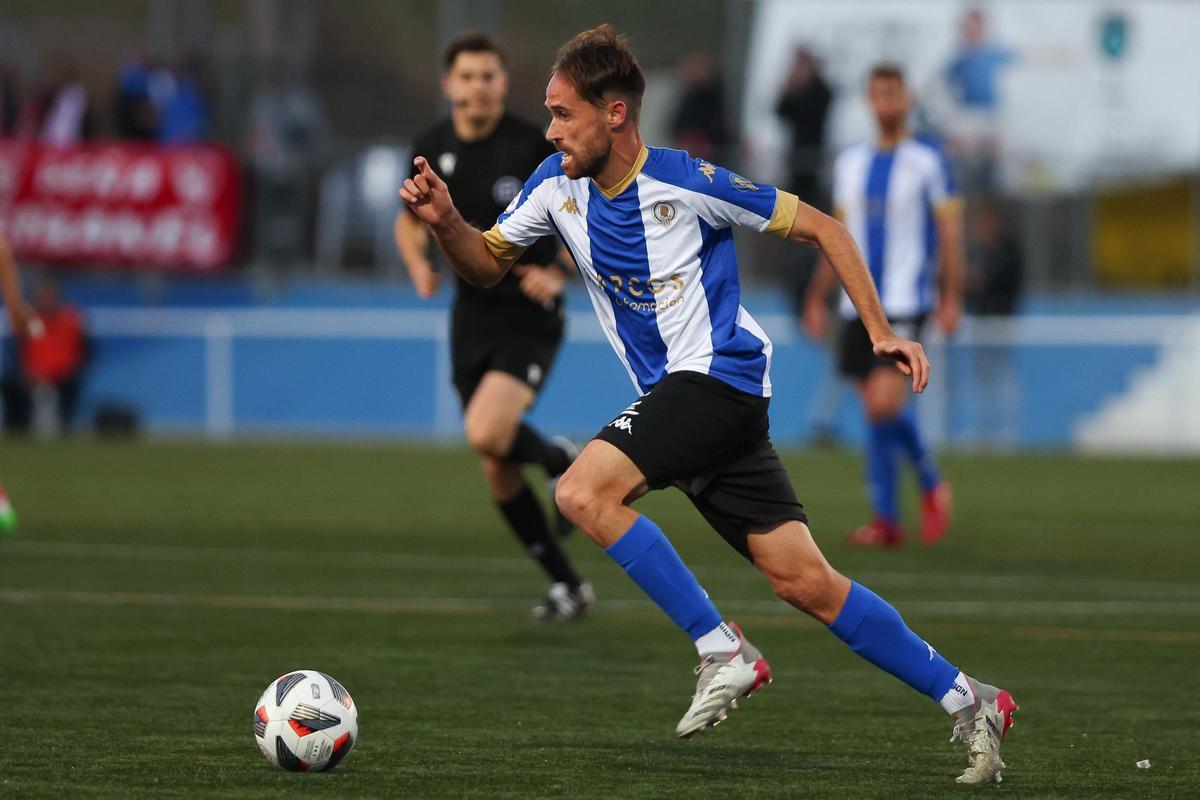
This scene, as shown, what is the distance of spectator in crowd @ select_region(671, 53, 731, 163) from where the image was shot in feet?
72.9

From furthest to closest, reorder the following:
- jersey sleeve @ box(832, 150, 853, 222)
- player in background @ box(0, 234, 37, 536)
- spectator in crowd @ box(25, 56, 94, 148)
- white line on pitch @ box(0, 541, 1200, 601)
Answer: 1. spectator in crowd @ box(25, 56, 94, 148)
2. jersey sleeve @ box(832, 150, 853, 222)
3. player in background @ box(0, 234, 37, 536)
4. white line on pitch @ box(0, 541, 1200, 601)

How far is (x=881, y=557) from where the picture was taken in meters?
11.6

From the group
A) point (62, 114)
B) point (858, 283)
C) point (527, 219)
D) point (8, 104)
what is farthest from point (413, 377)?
point (858, 283)

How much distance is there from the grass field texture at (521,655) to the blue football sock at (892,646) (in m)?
0.26

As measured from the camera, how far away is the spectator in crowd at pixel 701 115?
72.9 feet

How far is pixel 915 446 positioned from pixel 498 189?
151 inches

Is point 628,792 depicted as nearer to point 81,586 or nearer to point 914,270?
point 81,586

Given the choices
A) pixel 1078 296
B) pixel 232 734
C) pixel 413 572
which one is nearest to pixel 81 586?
pixel 413 572

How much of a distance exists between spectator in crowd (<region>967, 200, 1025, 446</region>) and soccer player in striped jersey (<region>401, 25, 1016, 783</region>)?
53.6 ft

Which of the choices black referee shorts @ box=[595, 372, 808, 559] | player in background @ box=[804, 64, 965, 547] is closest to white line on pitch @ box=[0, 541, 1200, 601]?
player in background @ box=[804, 64, 965, 547]

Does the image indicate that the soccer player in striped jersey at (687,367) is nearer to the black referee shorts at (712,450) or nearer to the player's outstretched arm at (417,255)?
the black referee shorts at (712,450)

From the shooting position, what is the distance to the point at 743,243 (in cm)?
2336

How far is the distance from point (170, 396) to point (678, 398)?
1883 centimetres

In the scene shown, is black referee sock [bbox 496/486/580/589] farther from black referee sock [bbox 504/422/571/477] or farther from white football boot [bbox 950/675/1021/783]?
white football boot [bbox 950/675/1021/783]
